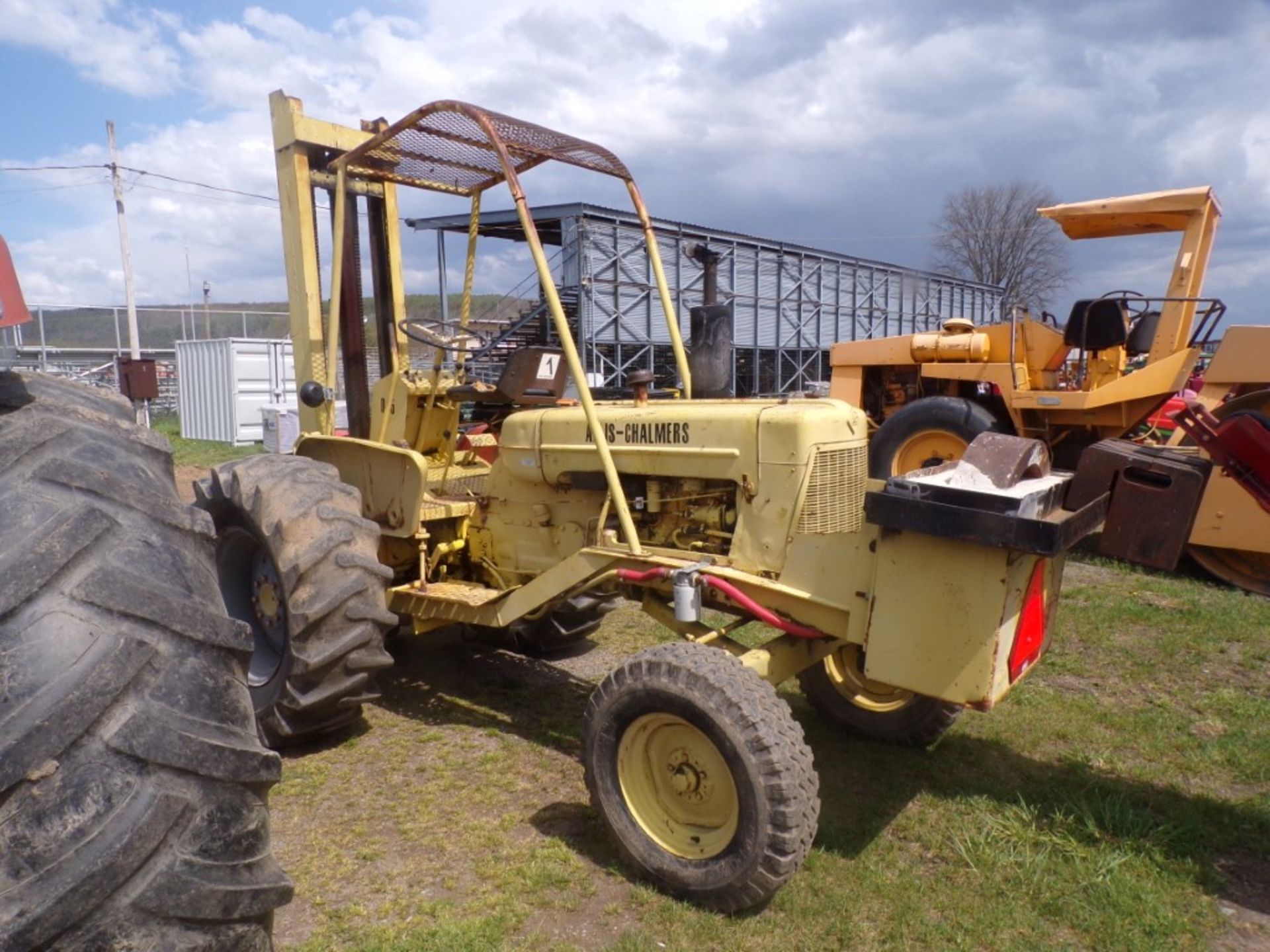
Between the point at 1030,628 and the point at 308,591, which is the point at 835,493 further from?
the point at 308,591

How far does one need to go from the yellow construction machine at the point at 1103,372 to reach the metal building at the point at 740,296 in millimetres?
4787

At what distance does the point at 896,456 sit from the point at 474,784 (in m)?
6.02

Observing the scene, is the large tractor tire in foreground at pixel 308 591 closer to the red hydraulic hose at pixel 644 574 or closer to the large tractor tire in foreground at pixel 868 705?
the red hydraulic hose at pixel 644 574

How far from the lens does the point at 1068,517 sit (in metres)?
2.70

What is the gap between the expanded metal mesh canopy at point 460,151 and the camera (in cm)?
389

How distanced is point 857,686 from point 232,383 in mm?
16450

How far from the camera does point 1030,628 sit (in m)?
3.08

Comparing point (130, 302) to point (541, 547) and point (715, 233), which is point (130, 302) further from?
point (541, 547)

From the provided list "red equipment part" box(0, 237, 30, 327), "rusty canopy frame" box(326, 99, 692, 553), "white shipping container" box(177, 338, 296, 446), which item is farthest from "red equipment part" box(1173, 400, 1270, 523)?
"white shipping container" box(177, 338, 296, 446)

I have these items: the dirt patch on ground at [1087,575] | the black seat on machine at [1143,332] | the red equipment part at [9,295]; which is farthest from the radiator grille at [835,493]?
the black seat on machine at [1143,332]

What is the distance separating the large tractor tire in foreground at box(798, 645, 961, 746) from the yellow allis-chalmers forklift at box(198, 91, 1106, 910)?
13mm

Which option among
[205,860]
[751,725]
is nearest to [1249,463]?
[751,725]

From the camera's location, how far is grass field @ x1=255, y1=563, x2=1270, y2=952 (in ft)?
9.32

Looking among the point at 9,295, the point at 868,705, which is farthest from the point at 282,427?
the point at 9,295
